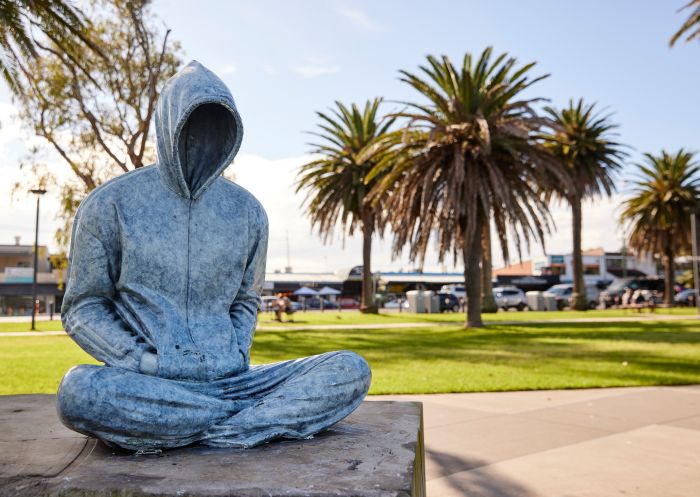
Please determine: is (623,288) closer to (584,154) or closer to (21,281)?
Result: (584,154)

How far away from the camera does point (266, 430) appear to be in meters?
2.99

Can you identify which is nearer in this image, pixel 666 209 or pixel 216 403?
pixel 216 403

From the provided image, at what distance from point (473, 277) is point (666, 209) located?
2415cm

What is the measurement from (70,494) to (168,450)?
686mm

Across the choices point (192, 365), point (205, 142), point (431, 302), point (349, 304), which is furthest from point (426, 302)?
point (192, 365)

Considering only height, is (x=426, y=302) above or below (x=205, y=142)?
below

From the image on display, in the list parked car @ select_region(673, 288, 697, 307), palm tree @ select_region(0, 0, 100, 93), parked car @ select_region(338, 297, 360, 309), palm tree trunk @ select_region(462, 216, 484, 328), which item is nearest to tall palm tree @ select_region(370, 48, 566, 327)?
palm tree trunk @ select_region(462, 216, 484, 328)

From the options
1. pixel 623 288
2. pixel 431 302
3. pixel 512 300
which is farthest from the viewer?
pixel 623 288

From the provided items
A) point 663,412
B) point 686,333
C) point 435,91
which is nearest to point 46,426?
point 663,412

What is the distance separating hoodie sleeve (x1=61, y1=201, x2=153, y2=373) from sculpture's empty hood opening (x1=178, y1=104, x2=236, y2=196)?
0.57m

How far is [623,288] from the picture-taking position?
48.7 metres

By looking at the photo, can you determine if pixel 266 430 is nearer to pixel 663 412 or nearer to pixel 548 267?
pixel 663 412

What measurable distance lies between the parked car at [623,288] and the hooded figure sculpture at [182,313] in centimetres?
4114

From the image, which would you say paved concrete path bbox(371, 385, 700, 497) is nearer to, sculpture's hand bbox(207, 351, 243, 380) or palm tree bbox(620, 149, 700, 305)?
sculpture's hand bbox(207, 351, 243, 380)
